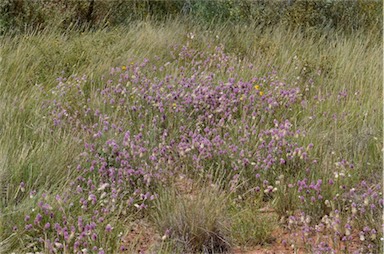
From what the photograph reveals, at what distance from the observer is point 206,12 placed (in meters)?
8.29

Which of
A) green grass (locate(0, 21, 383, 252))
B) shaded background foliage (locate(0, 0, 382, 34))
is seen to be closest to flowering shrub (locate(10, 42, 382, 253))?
green grass (locate(0, 21, 383, 252))

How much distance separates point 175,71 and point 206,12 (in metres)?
2.99

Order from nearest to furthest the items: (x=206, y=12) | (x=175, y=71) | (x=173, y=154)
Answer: (x=173, y=154)
(x=175, y=71)
(x=206, y=12)

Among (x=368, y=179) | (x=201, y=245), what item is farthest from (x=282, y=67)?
(x=201, y=245)

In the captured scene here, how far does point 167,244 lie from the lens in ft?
9.93

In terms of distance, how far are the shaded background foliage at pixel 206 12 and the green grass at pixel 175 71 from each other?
357mm

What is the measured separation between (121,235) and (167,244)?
0.36 meters

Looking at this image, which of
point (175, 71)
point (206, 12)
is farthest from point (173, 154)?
point (206, 12)

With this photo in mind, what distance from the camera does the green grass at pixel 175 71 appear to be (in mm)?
3555

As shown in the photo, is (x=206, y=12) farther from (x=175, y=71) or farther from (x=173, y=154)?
(x=173, y=154)

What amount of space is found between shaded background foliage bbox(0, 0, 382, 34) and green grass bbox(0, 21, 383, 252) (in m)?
0.36

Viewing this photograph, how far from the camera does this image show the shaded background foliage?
7.42 meters

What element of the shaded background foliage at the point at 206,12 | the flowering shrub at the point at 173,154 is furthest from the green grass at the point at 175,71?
the shaded background foliage at the point at 206,12

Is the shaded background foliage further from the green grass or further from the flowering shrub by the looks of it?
the flowering shrub
